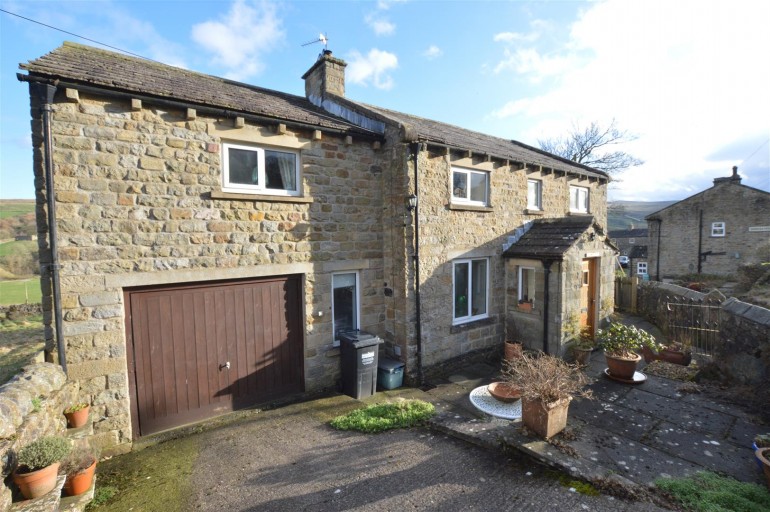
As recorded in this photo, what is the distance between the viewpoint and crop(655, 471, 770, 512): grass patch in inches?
150

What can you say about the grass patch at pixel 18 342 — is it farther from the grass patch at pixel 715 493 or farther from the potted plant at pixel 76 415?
the grass patch at pixel 715 493

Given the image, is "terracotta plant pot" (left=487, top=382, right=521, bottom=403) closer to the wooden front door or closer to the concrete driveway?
the concrete driveway

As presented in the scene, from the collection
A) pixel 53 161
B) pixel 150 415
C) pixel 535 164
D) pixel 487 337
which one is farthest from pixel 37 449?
pixel 535 164

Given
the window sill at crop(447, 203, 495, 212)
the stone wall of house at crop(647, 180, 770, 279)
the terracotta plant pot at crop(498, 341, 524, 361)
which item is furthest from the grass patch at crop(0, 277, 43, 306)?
the stone wall of house at crop(647, 180, 770, 279)

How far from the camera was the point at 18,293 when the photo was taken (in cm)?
2241

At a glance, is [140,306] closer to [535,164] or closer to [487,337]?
[487,337]

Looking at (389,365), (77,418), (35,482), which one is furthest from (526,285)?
(35,482)

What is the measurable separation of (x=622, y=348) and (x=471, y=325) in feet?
10.6

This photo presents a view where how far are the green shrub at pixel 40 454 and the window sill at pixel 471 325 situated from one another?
692 centimetres

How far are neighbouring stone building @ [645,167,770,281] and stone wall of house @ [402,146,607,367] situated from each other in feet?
68.9

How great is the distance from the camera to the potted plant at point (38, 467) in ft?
10.9

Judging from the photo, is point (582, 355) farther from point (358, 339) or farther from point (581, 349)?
point (358, 339)

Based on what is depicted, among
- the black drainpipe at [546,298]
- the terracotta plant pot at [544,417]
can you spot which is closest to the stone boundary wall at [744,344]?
the black drainpipe at [546,298]

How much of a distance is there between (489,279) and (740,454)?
18.0 feet
